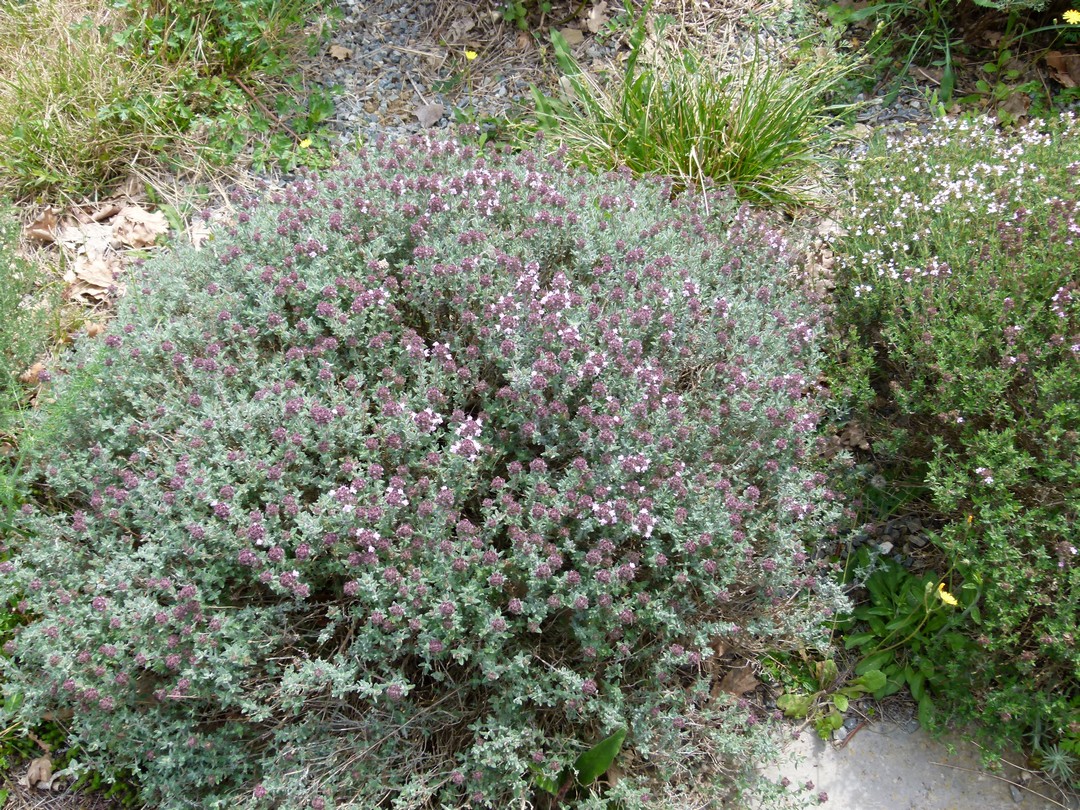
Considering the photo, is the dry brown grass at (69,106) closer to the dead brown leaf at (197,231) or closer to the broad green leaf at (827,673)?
the dead brown leaf at (197,231)

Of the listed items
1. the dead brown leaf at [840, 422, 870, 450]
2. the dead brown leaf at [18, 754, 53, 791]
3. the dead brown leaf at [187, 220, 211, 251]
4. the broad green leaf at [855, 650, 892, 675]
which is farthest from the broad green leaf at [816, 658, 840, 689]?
the dead brown leaf at [187, 220, 211, 251]

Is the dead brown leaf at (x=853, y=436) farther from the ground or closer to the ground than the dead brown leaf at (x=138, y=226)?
farther from the ground

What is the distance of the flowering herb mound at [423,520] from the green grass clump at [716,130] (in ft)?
4.30

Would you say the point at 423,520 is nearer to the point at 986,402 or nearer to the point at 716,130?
the point at 986,402

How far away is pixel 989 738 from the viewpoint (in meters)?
2.95

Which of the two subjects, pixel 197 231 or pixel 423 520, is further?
pixel 197 231

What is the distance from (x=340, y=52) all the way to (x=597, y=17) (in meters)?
1.68

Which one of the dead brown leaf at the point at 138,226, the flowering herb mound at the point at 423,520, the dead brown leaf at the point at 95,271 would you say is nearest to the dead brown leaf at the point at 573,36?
the flowering herb mound at the point at 423,520

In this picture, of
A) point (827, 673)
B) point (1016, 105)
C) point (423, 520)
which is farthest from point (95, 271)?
point (1016, 105)

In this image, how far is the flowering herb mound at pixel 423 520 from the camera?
251 cm

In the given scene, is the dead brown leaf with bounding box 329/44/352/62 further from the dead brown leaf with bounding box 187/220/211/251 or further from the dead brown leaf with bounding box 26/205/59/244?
the dead brown leaf with bounding box 26/205/59/244

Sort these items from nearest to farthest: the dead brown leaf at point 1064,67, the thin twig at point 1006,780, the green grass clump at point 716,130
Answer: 1. the thin twig at point 1006,780
2. the green grass clump at point 716,130
3. the dead brown leaf at point 1064,67

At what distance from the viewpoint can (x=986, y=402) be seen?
2883 mm

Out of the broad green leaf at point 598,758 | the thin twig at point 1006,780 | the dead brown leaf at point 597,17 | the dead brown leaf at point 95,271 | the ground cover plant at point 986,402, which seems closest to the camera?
the broad green leaf at point 598,758
